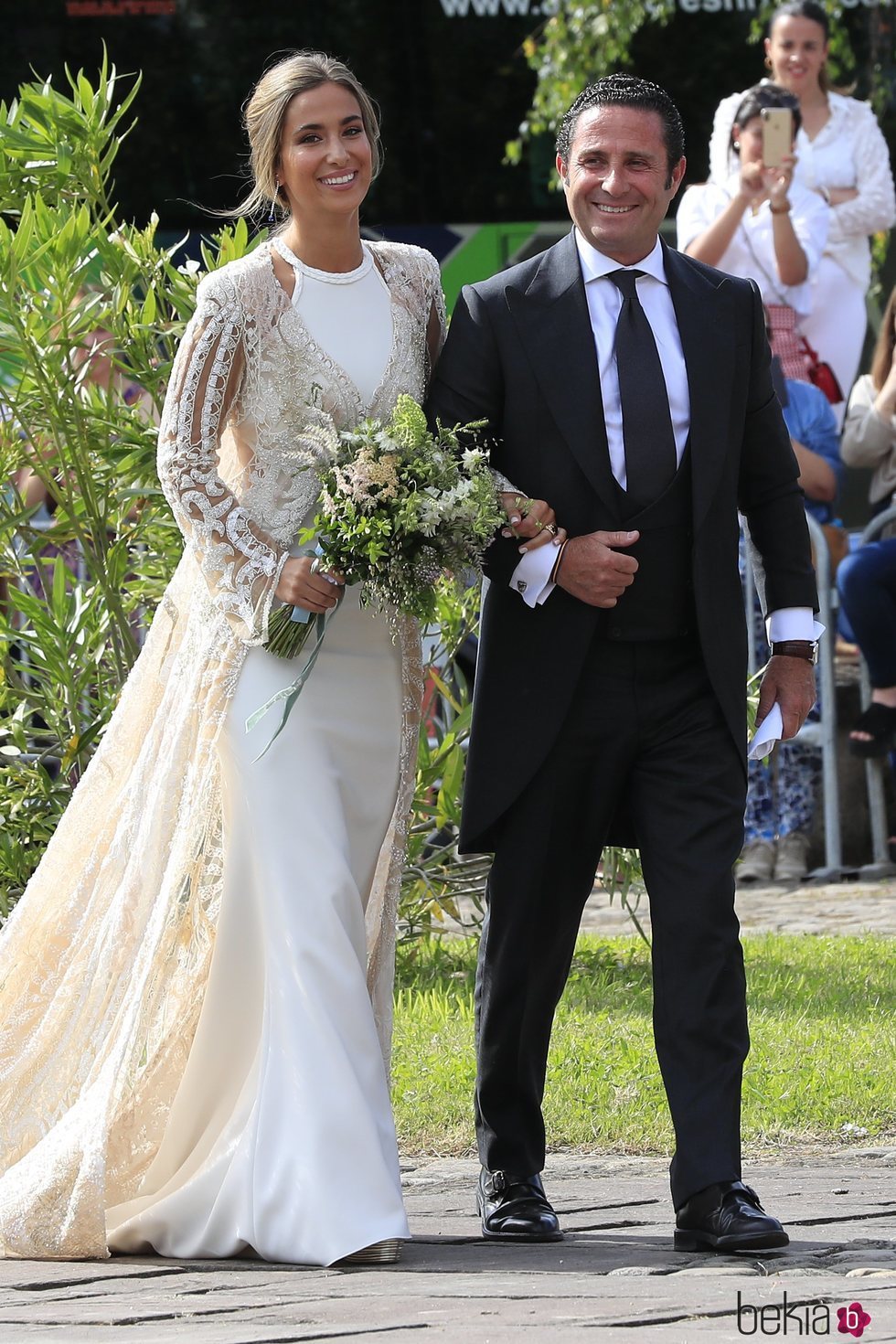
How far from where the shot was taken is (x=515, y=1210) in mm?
4551

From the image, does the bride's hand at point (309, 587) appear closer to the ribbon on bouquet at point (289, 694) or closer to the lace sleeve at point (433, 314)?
the ribbon on bouquet at point (289, 694)

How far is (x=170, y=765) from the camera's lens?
15.6ft

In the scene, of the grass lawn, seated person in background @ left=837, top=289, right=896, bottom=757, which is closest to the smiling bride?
the grass lawn

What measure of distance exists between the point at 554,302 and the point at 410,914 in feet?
10.1

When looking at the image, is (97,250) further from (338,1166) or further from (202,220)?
(202,220)

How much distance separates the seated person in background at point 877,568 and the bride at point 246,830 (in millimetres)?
4521

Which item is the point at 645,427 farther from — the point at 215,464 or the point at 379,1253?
the point at 379,1253

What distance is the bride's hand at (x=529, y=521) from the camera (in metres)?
4.39

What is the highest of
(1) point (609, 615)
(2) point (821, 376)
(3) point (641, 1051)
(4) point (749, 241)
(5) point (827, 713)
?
(4) point (749, 241)

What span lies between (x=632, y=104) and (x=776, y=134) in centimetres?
498

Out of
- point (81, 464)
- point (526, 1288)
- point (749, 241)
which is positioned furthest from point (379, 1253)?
point (749, 241)

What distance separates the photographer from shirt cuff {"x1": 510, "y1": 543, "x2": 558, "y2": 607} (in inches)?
173

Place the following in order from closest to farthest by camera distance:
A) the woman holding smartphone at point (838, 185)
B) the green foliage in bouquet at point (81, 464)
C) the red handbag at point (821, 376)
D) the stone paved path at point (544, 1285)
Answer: the stone paved path at point (544, 1285)
the green foliage in bouquet at point (81, 464)
the red handbag at point (821, 376)
the woman holding smartphone at point (838, 185)

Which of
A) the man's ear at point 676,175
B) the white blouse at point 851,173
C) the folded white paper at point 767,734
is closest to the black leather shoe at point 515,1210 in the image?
the folded white paper at point 767,734
